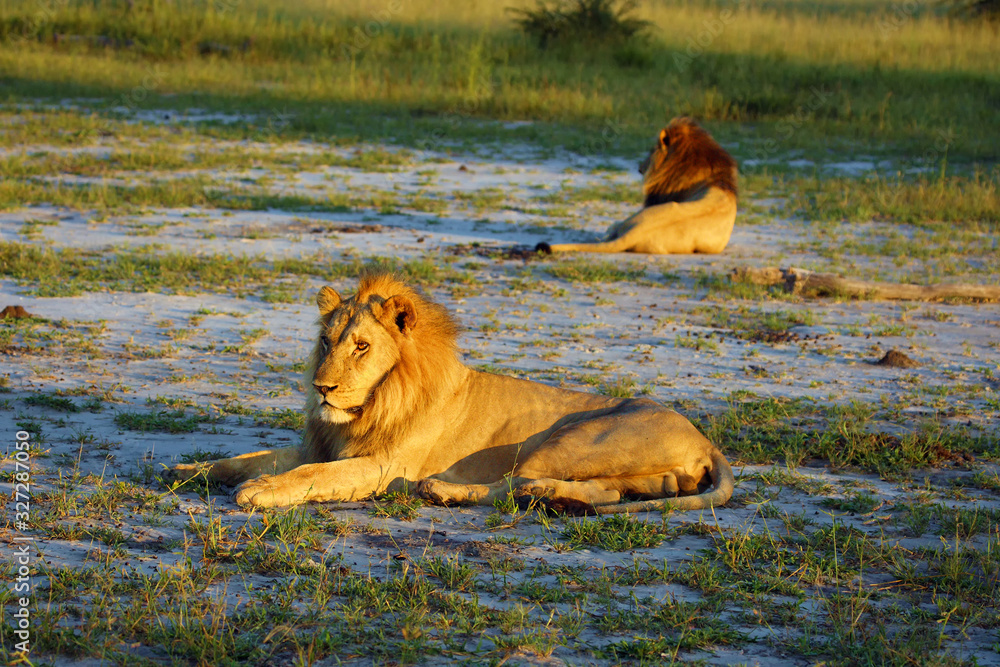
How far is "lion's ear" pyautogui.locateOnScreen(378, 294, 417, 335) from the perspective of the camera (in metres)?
3.91

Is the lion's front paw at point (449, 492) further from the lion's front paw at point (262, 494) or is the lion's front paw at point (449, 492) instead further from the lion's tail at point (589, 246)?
the lion's tail at point (589, 246)

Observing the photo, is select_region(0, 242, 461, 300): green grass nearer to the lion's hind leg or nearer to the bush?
the lion's hind leg

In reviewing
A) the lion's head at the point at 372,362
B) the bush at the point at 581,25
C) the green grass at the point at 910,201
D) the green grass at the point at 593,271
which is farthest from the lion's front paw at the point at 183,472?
the bush at the point at 581,25

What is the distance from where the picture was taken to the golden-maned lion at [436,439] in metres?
3.86

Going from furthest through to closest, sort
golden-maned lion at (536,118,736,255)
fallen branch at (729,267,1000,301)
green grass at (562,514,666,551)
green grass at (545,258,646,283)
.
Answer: golden-maned lion at (536,118,736,255) → green grass at (545,258,646,283) → fallen branch at (729,267,1000,301) → green grass at (562,514,666,551)


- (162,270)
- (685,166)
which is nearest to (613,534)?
(162,270)

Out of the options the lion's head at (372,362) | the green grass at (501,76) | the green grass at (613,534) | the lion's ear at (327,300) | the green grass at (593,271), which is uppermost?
the green grass at (501,76)

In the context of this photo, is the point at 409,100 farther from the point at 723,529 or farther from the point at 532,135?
the point at 723,529

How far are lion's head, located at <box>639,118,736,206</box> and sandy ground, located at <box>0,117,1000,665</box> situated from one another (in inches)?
25.4

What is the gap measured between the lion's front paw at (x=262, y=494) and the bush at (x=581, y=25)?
18.1 metres

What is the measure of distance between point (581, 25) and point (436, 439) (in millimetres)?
18131

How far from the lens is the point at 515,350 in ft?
20.5

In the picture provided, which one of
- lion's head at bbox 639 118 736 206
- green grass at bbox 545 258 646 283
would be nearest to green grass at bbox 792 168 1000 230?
lion's head at bbox 639 118 736 206

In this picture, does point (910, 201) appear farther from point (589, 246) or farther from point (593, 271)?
point (593, 271)
